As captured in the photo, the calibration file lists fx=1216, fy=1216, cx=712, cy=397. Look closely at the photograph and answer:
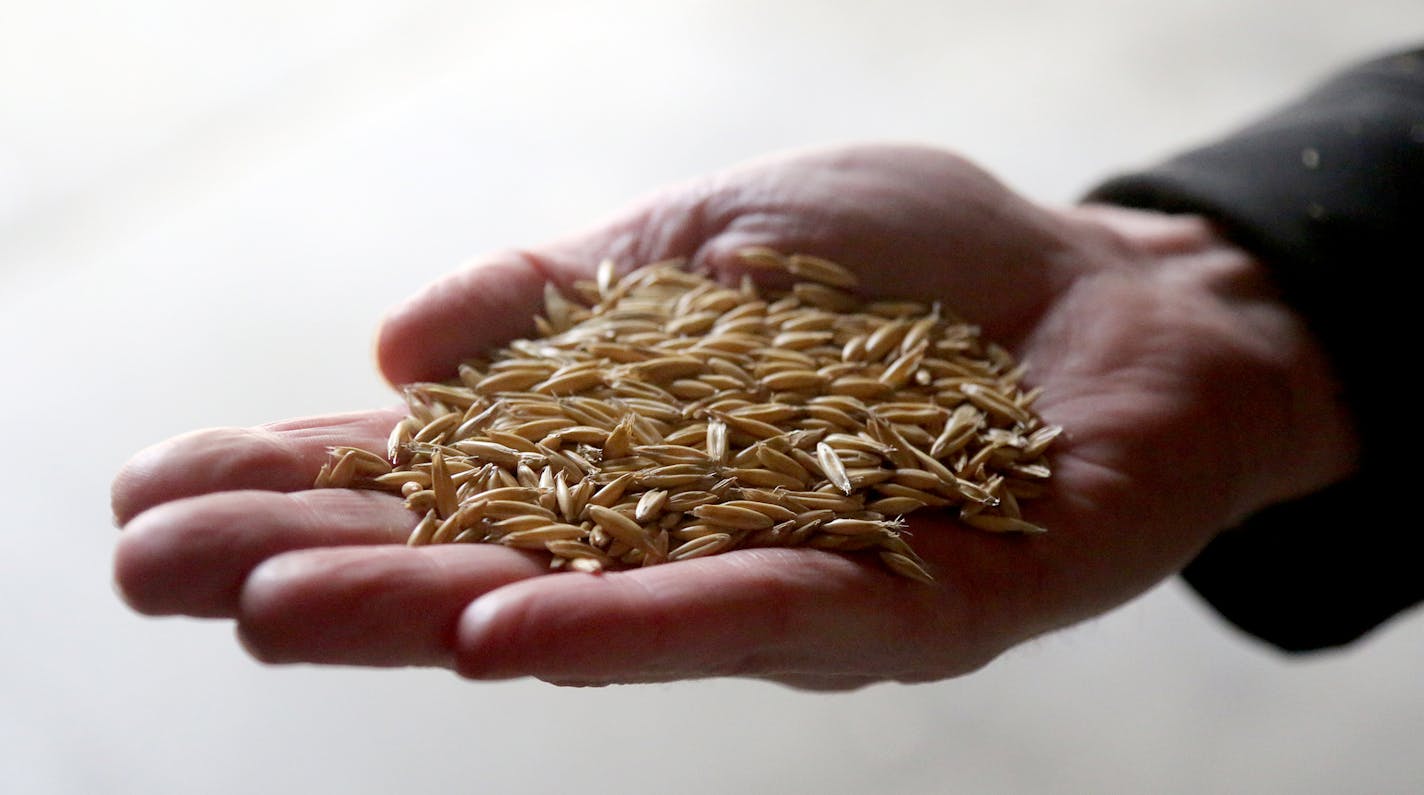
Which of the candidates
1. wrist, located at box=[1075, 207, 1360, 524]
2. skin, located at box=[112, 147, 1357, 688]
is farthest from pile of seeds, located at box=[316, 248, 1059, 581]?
wrist, located at box=[1075, 207, 1360, 524]

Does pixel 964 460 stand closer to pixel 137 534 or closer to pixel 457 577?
pixel 457 577

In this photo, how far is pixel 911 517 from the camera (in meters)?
0.89

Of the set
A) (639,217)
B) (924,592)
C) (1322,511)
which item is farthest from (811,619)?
(1322,511)

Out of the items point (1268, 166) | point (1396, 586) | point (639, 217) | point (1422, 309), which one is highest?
point (639, 217)

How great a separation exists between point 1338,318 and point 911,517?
529mm

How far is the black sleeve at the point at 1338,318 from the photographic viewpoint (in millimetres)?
1125

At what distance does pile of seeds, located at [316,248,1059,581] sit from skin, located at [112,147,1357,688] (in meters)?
0.03

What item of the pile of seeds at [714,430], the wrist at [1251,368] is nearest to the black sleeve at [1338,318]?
the wrist at [1251,368]

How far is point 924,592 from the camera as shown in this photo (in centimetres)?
82

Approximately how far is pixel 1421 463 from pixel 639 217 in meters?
0.77

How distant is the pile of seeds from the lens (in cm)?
81

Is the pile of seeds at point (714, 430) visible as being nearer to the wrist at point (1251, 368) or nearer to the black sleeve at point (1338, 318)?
the wrist at point (1251, 368)

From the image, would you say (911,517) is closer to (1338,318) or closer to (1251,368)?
(1251,368)

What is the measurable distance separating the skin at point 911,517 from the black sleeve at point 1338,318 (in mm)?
37
